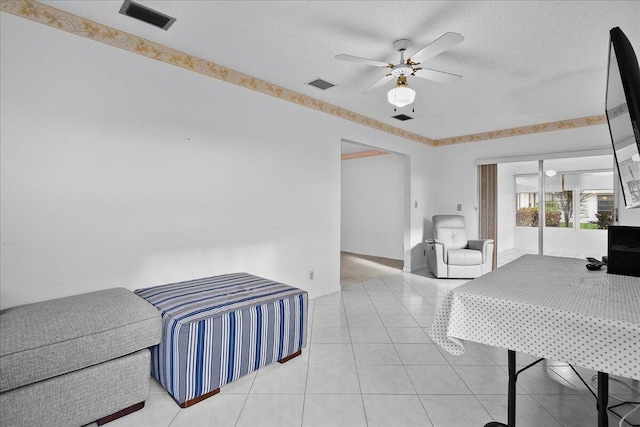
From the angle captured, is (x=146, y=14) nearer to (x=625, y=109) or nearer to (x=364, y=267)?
(x=625, y=109)

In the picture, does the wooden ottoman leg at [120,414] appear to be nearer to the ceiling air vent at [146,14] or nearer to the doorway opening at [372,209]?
the ceiling air vent at [146,14]

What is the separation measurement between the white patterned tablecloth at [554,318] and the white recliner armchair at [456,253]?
11.3 ft

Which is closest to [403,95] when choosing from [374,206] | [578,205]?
[578,205]

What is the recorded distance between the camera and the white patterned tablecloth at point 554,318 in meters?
1.02

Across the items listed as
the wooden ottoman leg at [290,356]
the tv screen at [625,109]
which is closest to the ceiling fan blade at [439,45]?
the tv screen at [625,109]

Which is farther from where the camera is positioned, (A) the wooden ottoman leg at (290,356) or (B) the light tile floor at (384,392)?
(A) the wooden ottoman leg at (290,356)

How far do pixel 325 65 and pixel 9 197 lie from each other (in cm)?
262

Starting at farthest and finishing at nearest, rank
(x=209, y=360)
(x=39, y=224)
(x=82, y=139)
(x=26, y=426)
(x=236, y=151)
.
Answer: (x=236, y=151) → (x=82, y=139) → (x=39, y=224) → (x=209, y=360) → (x=26, y=426)

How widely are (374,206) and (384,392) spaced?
17.5ft

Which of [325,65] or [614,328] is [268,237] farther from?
[614,328]

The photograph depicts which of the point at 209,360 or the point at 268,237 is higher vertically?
the point at 268,237

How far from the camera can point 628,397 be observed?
6.22ft

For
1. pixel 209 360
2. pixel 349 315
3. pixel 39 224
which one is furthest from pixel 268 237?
pixel 39 224

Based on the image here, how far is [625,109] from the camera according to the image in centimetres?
136
